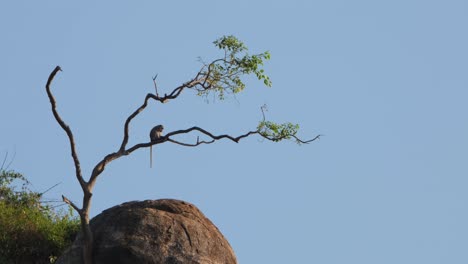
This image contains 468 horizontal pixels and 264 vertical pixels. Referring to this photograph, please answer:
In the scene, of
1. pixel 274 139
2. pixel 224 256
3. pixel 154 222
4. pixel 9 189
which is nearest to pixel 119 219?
pixel 154 222

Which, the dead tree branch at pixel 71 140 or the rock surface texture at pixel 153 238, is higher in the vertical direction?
the dead tree branch at pixel 71 140

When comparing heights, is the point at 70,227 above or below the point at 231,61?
below

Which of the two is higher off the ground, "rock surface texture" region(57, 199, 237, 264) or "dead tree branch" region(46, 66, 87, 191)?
"dead tree branch" region(46, 66, 87, 191)

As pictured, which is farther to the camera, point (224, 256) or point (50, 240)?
point (50, 240)

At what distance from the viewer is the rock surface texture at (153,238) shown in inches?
945

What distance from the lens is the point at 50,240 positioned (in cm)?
2866

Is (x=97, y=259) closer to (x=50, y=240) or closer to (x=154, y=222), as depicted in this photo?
(x=154, y=222)

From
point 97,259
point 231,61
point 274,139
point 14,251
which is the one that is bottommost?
point 97,259

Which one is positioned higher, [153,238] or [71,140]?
[71,140]

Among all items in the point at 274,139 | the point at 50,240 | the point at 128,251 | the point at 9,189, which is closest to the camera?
the point at 128,251

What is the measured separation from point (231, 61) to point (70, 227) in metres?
6.29

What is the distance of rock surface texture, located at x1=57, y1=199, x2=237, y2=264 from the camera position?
78.7 feet

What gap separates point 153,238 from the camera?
24.2 meters

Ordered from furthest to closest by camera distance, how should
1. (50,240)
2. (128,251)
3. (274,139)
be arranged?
(50,240), (274,139), (128,251)
